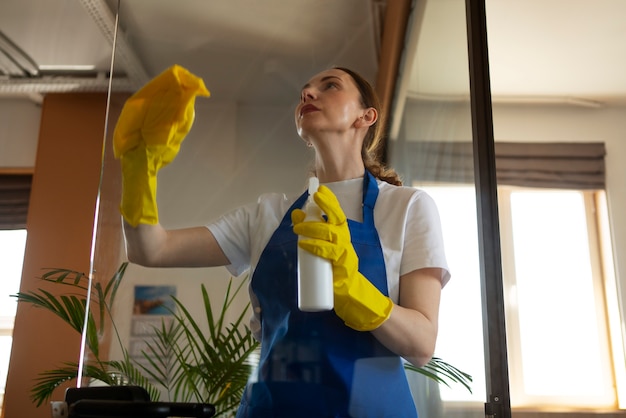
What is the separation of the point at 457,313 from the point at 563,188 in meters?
1.96

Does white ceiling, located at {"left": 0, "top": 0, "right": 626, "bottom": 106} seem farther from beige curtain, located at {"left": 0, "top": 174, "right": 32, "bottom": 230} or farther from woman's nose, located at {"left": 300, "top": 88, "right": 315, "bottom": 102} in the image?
beige curtain, located at {"left": 0, "top": 174, "right": 32, "bottom": 230}

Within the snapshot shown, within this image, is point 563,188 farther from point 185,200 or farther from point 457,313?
point 185,200

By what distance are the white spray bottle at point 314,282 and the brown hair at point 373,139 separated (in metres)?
0.21

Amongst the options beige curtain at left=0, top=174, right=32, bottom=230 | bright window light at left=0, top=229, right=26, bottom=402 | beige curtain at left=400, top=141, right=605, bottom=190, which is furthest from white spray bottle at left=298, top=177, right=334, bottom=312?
beige curtain at left=0, top=174, right=32, bottom=230

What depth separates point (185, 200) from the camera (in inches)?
37.2

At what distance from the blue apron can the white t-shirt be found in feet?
0.13

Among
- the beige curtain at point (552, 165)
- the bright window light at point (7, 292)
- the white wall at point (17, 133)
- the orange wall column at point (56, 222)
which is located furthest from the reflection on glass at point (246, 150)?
the white wall at point (17, 133)

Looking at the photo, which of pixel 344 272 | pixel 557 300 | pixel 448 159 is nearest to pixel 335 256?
pixel 344 272

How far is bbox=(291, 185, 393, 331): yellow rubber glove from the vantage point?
828 mm

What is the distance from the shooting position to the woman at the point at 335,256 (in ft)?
2.80

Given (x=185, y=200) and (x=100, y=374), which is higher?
(x=185, y=200)

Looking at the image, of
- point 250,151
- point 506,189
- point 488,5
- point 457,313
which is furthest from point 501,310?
point 506,189

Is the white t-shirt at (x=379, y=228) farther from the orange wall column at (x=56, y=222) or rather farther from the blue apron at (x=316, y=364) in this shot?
the orange wall column at (x=56, y=222)

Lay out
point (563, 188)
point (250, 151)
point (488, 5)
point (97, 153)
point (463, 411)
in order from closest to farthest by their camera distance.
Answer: point (250, 151) < point (463, 411) < point (488, 5) < point (563, 188) < point (97, 153)
